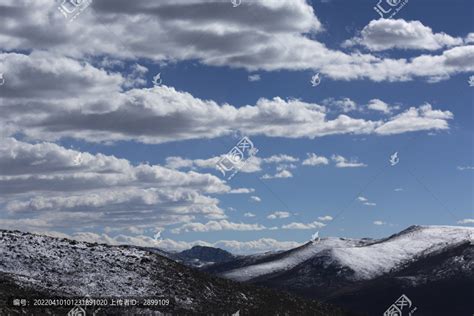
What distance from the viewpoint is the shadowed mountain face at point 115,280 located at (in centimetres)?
6078

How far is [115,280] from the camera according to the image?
6594 centimetres

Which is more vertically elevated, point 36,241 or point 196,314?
point 36,241

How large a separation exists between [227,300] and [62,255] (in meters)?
17.9

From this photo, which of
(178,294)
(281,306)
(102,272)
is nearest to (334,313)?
(281,306)

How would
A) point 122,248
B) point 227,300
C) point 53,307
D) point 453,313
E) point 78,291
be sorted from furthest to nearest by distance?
point 453,313
point 122,248
point 227,300
point 78,291
point 53,307

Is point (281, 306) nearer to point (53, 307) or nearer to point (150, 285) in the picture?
point (150, 285)

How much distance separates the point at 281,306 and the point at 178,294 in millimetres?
13669

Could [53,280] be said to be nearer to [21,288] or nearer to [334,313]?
[21,288]

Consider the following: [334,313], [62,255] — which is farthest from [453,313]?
[62,255]

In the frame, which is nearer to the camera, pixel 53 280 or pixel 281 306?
pixel 53 280

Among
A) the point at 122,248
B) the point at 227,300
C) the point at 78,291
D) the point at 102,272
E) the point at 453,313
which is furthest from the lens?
the point at 453,313

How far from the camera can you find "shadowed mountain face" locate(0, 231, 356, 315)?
60781 millimetres

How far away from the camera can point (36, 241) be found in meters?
71.3

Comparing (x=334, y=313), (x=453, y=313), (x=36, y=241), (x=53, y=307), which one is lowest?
(x=453, y=313)
